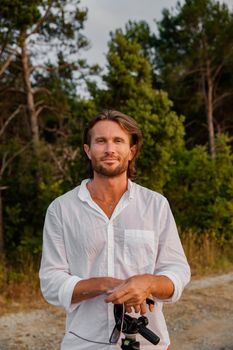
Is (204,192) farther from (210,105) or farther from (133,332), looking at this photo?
(210,105)

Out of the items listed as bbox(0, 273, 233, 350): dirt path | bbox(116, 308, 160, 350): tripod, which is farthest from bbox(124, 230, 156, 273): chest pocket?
bbox(0, 273, 233, 350): dirt path

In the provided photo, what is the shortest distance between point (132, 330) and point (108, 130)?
81 centimetres

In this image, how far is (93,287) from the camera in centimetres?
167

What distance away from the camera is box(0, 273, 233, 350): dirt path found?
484cm

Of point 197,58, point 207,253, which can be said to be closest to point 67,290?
point 207,253

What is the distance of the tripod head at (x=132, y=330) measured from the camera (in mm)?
1645

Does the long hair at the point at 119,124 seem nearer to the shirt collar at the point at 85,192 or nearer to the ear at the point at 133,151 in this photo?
the ear at the point at 133,151

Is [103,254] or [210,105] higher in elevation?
[210,105]

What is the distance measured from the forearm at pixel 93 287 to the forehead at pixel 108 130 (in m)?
0.60

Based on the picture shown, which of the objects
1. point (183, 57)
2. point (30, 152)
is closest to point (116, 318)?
point (30, 152)

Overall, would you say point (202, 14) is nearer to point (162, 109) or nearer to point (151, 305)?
point (162, 109)

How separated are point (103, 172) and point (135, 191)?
17 cm

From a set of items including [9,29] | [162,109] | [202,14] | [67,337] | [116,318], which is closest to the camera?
[116,318]

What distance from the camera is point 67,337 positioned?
1.82 m
